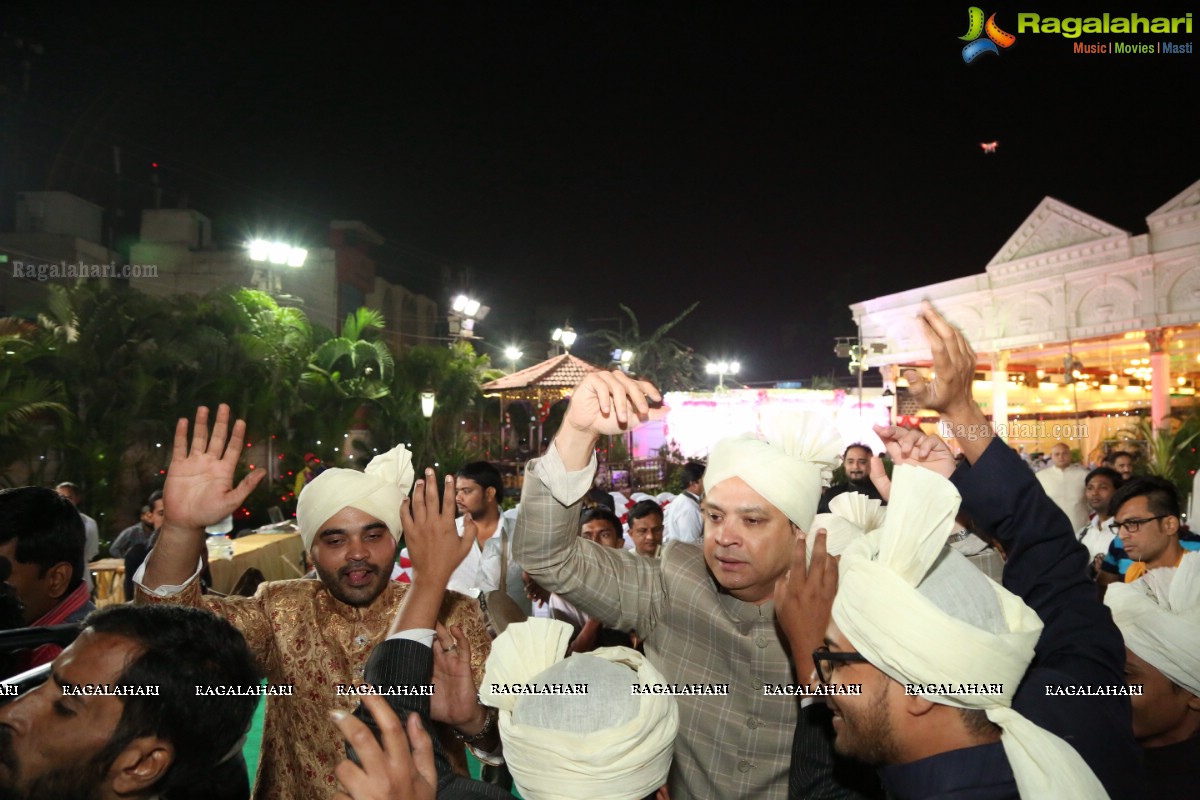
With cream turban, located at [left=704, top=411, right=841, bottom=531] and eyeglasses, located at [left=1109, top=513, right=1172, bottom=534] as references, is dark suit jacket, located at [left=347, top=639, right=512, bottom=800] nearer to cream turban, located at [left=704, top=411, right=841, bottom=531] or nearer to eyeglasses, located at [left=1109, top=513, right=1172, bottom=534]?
cream turban, located at [left=704, top=411, right=841, bottom=531]

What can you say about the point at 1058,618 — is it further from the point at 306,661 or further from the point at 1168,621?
the point at 306,661

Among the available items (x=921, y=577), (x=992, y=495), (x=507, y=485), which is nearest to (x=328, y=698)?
(x=921, y=577)

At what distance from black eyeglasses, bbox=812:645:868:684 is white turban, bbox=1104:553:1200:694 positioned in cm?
110

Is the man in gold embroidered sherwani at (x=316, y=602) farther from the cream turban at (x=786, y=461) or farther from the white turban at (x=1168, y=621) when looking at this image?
the white turban at (x=1168, y=621)

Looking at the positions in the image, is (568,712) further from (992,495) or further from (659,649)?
(992,495)

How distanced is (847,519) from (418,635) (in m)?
1.69

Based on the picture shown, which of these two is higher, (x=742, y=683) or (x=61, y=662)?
(x=61, y=662)

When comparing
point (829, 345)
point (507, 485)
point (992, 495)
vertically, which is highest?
point (829, 345)

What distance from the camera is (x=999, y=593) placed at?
1.71 metres

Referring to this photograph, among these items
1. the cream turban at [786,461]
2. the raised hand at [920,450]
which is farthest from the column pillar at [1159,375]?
the cream turban at [786,461]

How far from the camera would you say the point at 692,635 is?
2.43m

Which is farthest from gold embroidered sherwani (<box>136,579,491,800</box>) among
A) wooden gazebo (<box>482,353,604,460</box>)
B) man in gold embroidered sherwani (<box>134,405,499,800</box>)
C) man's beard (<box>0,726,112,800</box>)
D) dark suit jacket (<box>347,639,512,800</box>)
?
wooden gazebo (<box>482,353,604,460</box>)

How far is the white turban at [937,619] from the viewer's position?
1536 millimetres

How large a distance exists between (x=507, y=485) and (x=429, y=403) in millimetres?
2991
